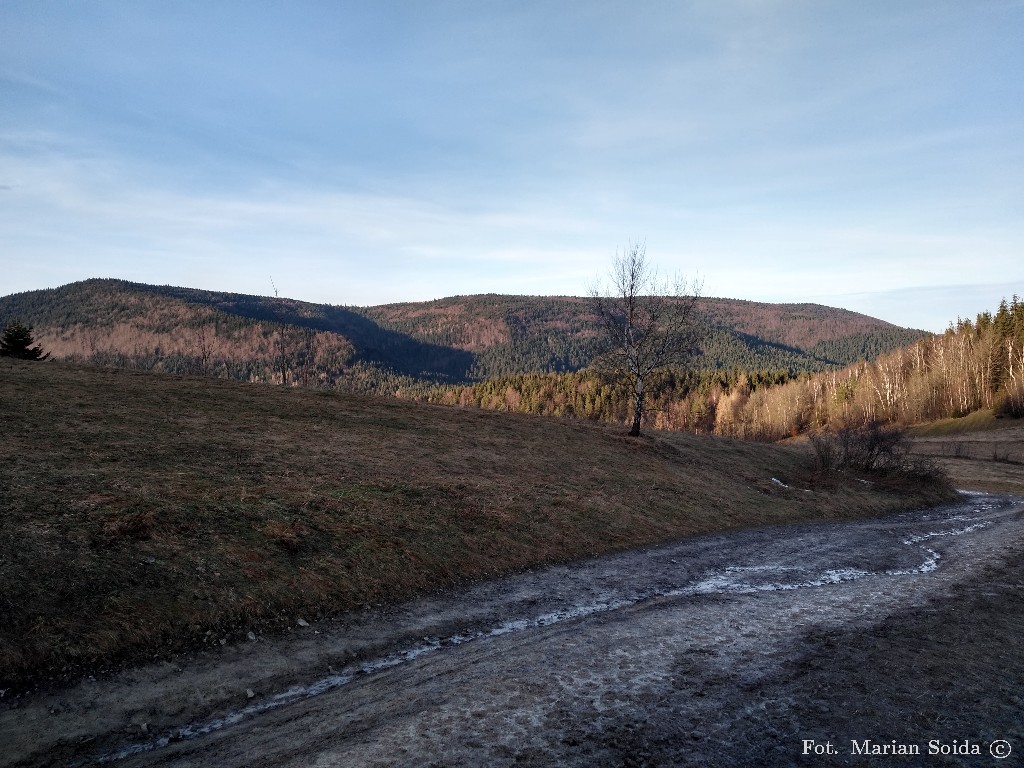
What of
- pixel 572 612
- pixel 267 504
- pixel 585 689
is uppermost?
pixel 267 504

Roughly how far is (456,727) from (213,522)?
989cm

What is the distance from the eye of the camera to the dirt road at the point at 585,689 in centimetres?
695

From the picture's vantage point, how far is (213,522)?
1441cm

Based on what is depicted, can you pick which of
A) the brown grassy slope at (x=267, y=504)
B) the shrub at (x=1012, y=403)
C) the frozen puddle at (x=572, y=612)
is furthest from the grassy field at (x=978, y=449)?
the frozen puddle at (x=572, y=612)

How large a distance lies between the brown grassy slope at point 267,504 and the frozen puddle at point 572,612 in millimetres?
2463

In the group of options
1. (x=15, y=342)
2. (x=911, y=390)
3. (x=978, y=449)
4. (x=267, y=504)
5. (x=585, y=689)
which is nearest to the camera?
(x=585, y=689)

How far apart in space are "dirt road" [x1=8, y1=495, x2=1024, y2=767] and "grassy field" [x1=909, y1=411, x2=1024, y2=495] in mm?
54060

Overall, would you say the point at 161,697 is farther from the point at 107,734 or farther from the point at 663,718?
the point at 663,718

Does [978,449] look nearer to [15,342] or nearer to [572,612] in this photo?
[572,612]

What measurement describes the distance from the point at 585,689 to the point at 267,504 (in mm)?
11382

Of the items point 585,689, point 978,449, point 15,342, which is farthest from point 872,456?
point 15,342

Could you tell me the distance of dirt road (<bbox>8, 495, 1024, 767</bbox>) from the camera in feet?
22.8

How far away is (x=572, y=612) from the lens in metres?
13.2

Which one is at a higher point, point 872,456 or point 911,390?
point 911,390
